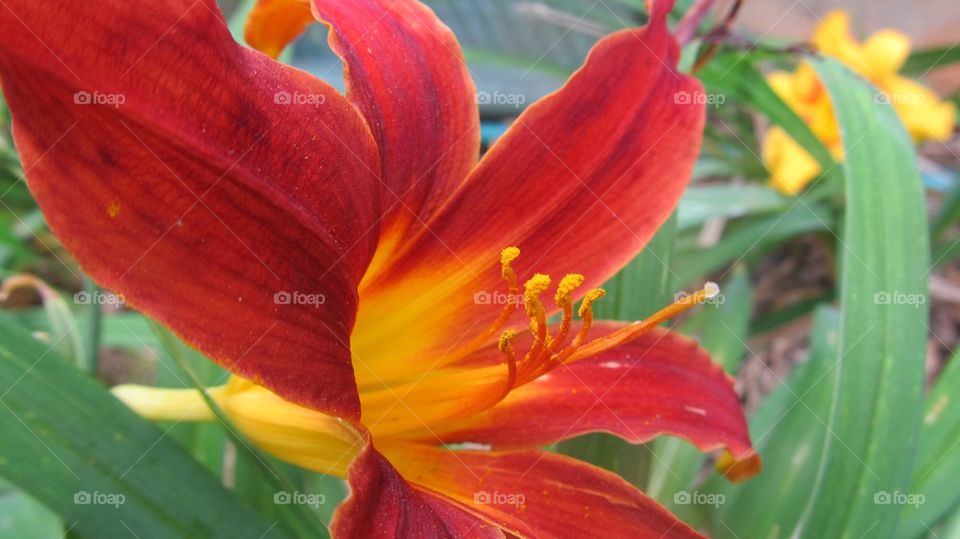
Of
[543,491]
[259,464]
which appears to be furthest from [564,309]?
[259,464]

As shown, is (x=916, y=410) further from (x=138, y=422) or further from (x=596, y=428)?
(x=138, y=422)

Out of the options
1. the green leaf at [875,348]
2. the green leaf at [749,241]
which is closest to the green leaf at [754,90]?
the green leaf at [749,241]

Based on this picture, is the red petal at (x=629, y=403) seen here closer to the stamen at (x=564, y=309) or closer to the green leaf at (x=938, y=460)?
the stamen at (x=564, y=309)

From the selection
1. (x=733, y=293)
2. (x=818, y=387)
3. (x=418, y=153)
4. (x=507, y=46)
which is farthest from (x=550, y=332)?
(x=507, y=46)

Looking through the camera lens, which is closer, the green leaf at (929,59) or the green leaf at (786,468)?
the green leaf at (786,468)

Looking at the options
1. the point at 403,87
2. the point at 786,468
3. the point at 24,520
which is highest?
the point at 403,87

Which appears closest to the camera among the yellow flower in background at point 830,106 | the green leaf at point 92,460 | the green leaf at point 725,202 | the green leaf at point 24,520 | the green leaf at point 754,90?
the green leaf at point 92,460

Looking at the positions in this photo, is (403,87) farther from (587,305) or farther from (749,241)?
(749,241)

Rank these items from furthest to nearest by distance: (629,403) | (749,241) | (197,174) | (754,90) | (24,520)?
(749,241)
(754,90)
(24,520)
(629,403)
(197,174)
